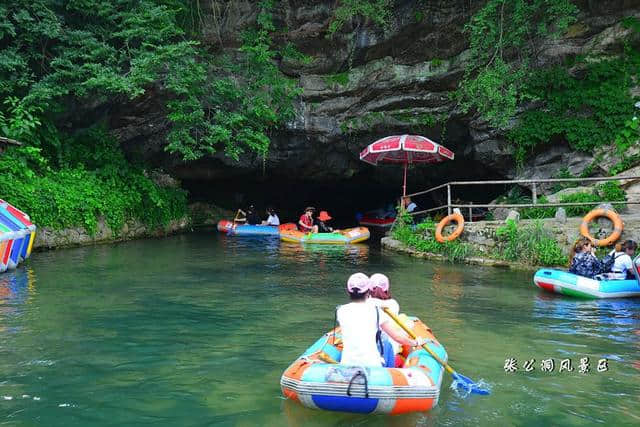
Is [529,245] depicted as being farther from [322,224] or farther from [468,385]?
[322,224]

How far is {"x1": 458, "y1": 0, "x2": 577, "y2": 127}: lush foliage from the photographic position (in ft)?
53.7

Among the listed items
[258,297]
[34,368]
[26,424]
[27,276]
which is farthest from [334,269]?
[26,424]

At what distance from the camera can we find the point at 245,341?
6.92 m

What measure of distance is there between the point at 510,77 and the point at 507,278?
825cm

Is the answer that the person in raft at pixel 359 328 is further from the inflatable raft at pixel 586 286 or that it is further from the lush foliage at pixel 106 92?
the lush foliage at pixel 106 92

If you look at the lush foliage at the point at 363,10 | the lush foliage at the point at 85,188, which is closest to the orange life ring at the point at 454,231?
the lush foliage at the point at 363,10

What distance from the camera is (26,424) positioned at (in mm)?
4477

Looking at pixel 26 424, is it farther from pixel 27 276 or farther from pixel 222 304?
pixel 27 276

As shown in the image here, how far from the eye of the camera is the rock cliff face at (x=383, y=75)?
18078mm

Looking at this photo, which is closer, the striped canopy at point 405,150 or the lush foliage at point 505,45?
the striped canopy at point 405,150

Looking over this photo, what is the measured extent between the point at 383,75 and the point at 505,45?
164 inches

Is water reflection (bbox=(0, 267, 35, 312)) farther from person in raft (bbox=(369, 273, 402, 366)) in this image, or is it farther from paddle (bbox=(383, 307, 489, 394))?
paddle (bbox=(383, 307, 489, 394))

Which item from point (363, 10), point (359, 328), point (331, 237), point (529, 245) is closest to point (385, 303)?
point (359, 328)

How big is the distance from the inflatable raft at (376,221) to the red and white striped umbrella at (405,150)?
8131mm
